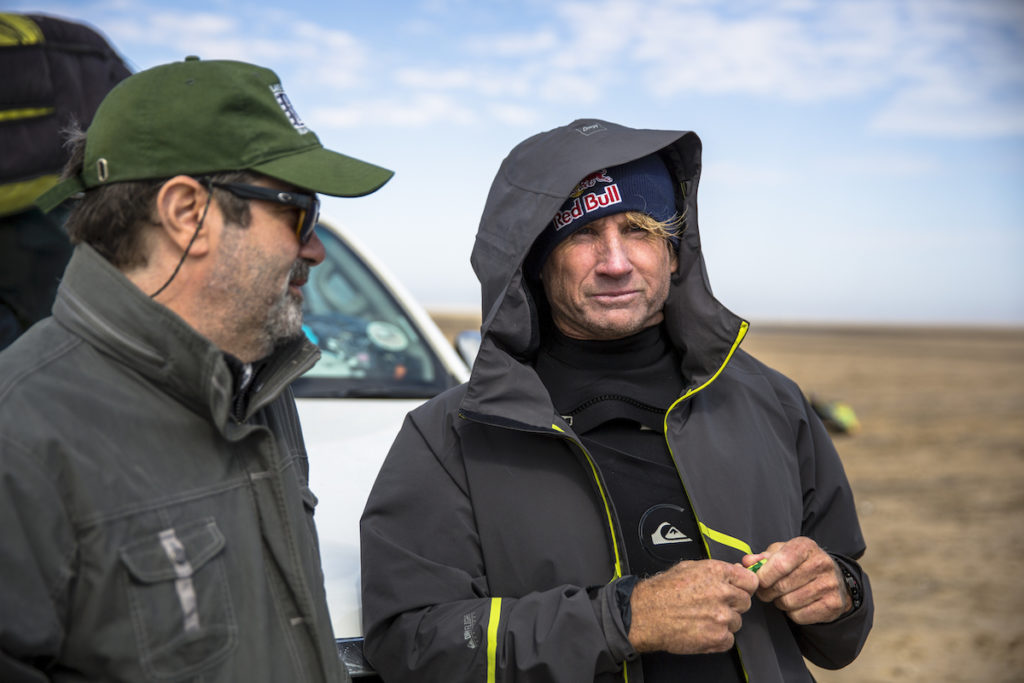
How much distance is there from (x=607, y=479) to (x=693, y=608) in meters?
0.45

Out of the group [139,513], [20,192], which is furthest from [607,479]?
[20,192]

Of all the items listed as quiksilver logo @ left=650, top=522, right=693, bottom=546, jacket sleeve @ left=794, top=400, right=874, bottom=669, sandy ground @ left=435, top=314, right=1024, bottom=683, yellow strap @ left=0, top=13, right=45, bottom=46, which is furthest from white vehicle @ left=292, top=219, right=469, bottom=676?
sandy ground @ left=435, top=314, right=1024, bottom=683

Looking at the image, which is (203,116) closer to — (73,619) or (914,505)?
(73,619)

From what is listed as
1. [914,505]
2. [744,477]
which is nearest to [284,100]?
[744,477]

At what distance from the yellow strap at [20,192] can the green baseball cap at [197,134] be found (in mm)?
1506

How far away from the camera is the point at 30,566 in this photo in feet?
4.25

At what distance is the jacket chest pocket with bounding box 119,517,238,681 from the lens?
4.58 ft

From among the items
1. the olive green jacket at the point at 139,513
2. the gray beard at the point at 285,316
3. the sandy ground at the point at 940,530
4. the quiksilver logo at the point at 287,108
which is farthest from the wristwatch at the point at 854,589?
the sandy ground at the point at 940,530

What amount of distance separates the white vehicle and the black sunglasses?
0.94 meters

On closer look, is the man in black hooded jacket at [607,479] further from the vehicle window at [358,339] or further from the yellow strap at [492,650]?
the vehicle window at [358,339]

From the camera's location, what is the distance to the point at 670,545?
7.60 ft

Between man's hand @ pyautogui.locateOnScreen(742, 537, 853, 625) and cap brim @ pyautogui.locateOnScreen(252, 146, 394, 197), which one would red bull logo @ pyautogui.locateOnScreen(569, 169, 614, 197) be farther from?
man's hand @ pyautogui.locateOnScreen(742, 537, 853, 625)

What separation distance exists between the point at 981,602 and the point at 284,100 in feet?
21.0

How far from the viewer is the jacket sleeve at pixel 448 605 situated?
6.61 ft
